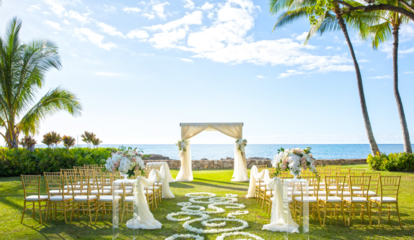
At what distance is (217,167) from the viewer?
1661 centimetres

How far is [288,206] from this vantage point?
4.44 meters

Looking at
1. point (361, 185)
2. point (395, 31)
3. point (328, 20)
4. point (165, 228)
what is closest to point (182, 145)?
point (165, 228)

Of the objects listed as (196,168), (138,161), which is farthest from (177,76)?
(138,161)

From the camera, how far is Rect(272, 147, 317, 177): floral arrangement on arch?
4.68 meters

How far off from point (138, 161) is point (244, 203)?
3.31 meters

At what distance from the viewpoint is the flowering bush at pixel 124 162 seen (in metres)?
4.78

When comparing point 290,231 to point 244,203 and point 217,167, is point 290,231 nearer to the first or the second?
point 244,203

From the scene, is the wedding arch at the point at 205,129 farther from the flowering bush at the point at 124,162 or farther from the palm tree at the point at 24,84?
the flowering bush at the point at 124,162

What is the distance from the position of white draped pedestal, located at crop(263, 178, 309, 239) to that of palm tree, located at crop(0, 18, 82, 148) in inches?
456

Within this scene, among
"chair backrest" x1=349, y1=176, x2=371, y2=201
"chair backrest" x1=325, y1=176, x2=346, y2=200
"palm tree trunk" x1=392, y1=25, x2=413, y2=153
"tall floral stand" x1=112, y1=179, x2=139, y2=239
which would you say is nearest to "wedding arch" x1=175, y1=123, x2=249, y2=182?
"chair backrest" x1=325, y1=176, x2=346, y2=200

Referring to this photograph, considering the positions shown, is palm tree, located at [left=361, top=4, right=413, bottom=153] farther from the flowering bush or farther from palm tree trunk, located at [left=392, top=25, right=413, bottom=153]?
the flowering bush

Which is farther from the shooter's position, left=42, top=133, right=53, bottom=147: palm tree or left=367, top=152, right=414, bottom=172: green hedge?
left=42, top=133, right=53, bottom=147: palm tree

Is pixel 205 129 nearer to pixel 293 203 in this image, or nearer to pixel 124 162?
pixel 124 162

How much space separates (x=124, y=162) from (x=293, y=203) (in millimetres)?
2900
